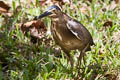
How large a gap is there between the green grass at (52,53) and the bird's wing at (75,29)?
593 millimetres

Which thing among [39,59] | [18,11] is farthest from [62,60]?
[18,11]

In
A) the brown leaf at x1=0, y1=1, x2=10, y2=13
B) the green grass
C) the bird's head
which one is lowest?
the green grass

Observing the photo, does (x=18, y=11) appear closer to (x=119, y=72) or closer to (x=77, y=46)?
(x=77, y=46)

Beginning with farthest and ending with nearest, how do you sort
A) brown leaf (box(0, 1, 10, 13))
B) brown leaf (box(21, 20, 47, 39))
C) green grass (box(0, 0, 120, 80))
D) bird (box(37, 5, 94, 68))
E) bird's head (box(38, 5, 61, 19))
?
brown leaf (box(0, 1, 10, 13)) → brown leaf (box(21, 20, 47, 39)) → green grass (box(0, 0, 120, 80)) → bird (box(37, 5, 94, 68)) → bird's head (box(38, 5, 61, 19))

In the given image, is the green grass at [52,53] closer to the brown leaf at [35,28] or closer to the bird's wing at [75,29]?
the brown leaf at [35,28]

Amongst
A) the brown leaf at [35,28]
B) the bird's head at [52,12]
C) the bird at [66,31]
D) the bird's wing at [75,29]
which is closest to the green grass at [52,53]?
the brown leaf at [35,28]

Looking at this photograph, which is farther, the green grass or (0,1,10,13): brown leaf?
(0,1,10,13): brown leaf

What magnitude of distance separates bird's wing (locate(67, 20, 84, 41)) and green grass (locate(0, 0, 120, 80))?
59 centimetres

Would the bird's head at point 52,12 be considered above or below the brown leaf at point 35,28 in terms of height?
above

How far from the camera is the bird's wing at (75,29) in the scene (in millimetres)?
4395

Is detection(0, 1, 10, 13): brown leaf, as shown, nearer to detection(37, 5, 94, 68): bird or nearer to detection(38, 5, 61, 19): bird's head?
detection(37, 5, 94, 68): bird

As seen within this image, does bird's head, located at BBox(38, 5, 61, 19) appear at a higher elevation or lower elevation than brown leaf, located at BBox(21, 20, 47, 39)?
higher

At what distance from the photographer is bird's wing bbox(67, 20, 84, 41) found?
439cm

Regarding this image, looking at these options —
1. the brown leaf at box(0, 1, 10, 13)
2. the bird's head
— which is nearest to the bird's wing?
the bird's head
